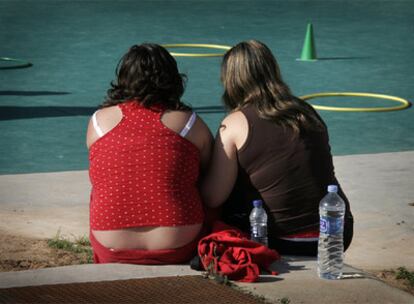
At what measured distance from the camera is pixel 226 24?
1967 cm

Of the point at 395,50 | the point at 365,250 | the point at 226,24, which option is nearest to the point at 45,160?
the point at 365,250

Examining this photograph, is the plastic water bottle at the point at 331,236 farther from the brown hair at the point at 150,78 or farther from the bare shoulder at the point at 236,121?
the brown hair at the point at 150,78

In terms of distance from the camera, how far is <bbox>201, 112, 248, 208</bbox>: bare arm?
5.42m

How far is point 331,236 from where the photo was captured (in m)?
5.27

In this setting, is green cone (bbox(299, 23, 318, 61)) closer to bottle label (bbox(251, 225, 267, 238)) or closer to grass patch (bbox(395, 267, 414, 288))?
grass patch (bbox(395, 267, 414, 288))

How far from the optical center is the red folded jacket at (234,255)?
16.5ft

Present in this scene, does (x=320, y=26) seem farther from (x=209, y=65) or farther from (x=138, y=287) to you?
(x=138, y=287)

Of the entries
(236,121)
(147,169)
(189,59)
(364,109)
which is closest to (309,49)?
(189,59)

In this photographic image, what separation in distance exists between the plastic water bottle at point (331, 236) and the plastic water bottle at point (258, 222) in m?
0.29

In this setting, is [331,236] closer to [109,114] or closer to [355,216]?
[109,114]

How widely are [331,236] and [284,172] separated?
0.41 m

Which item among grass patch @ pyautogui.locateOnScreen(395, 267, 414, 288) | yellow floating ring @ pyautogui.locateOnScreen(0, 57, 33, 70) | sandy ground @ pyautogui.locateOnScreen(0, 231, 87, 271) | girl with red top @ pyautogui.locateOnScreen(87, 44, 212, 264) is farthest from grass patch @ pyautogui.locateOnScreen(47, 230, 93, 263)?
yellow floating ring @ pyautogui.locateOnScreen(0, 57, 33, 70)

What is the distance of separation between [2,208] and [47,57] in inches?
325

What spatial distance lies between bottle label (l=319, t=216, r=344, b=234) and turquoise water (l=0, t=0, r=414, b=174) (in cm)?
461
